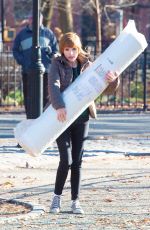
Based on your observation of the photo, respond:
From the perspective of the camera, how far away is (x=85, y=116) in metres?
8.95

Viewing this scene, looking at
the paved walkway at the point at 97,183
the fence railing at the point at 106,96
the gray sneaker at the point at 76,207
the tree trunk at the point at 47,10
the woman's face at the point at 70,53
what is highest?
the woman's face at the point at 70,53

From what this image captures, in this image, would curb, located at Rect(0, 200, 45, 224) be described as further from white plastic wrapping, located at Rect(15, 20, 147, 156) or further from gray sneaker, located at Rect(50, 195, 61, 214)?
white plastic wrapping, located at Rect(15, 20, 147, 156)

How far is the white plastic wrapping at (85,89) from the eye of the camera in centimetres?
859

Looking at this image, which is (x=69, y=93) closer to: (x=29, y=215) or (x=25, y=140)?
(x=25, y=140)

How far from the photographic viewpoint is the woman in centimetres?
872

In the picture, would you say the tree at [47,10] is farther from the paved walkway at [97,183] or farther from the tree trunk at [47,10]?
the paved walkway at [97,183]

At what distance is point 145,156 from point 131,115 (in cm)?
733

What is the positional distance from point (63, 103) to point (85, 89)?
9.9 inches

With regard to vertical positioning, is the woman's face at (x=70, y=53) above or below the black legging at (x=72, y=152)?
above

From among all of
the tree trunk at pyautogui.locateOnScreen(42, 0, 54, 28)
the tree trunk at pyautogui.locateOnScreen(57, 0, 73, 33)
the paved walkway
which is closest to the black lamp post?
the paved walkway

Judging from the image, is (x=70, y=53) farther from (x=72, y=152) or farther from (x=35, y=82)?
(x=35, y=82)

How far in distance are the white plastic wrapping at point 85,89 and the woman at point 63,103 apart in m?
0.08

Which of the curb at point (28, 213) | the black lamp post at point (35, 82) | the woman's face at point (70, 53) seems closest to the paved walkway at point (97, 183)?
the curb at point (28, 213)

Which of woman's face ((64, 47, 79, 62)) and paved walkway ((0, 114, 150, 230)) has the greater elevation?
woman's face ((64, 47, 79, 62))
